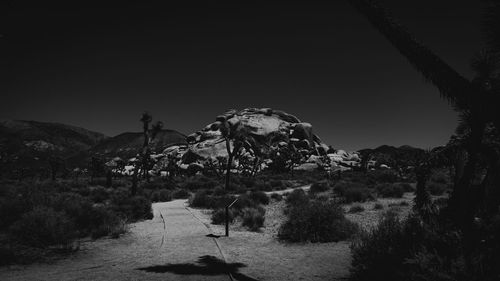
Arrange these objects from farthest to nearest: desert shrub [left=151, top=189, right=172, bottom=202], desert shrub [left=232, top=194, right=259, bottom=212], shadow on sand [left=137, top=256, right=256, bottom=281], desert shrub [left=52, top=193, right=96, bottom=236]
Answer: desert shrub [left=151, top=189, right=172, bottom=202]
desert shrub [left=232, top=194, right=259, bottom=212]
desert shrub [left=52, top=193, right=96, bottom=236]
shadow on sand [left=137, top=256, right=256, bottom=281]

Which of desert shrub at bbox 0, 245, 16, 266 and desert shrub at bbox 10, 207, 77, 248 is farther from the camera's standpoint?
desert shrub at bbox 10, 207, 77, 248

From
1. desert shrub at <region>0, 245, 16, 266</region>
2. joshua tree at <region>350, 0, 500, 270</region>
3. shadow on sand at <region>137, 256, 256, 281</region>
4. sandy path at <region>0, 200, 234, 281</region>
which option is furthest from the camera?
desert shrub at <region>0, 245, 16, 266</region>

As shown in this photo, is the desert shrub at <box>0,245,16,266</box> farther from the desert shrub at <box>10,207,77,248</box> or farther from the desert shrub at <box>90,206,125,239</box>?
the desert shrub at <box>90,206,125,239</box>

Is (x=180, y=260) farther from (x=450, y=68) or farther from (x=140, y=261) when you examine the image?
(x=450, y=68)

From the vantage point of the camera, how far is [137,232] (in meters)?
10.6

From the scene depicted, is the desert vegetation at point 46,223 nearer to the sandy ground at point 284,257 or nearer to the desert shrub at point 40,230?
the desert shrub at point 40,230

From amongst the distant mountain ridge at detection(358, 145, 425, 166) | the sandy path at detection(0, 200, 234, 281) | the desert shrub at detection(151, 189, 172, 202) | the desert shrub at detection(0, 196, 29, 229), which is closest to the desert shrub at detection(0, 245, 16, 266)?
the sandy path at detection(0, 200, 234, 281)

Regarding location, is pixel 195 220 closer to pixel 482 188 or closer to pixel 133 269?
pixel 133 269

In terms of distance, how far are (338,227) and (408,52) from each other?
6450 mm

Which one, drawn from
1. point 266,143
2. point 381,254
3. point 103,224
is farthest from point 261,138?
point 381,254

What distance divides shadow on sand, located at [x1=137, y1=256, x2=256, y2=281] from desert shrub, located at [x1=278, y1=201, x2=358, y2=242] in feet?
10.2

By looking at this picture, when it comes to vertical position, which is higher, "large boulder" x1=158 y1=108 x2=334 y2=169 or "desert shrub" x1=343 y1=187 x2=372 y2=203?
"large boulder" x1=158 y1=108 x2=334 y2=169

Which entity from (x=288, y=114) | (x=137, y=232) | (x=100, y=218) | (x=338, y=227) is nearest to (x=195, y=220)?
(x=137, y=232)

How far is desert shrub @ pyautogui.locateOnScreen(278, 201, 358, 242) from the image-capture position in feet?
29.2
